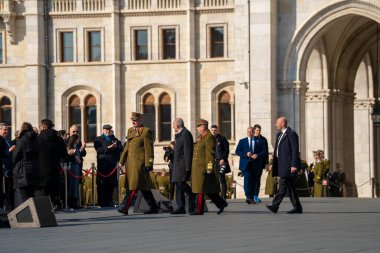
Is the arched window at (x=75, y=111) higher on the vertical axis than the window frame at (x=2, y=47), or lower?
lower

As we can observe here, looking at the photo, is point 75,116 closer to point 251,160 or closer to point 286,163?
point 251,160

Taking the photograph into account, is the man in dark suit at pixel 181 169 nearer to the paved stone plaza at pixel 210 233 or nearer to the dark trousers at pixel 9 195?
the paved stone plaza at pixel 210 233

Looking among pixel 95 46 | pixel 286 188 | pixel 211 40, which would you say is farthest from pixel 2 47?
pixel 286 188

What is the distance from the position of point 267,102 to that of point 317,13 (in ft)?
9.80

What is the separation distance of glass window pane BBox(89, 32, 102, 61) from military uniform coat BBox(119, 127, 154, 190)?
114ft

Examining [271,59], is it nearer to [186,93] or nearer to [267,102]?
[267,102]

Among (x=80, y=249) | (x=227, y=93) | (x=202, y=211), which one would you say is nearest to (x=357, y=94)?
(x=227, y=93)

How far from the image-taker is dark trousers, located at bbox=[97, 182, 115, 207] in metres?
32.0

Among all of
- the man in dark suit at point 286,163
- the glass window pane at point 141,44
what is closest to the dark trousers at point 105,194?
the man in dark suit at point 286,163

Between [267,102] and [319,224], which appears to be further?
Answer: [267,102]

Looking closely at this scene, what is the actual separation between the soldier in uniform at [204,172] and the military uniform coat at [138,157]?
0.90 m

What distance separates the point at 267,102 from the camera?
135ft

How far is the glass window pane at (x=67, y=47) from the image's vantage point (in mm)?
61844

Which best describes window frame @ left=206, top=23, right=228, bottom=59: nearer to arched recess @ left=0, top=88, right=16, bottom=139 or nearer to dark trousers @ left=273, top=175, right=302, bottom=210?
arched recess @ left=0, top=88, right=16, bottom=139
